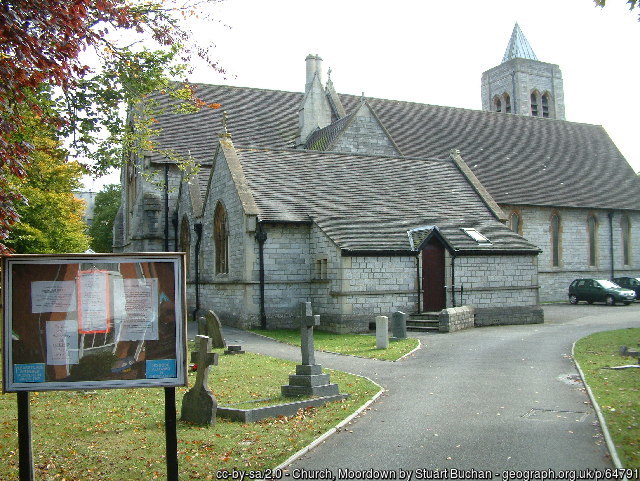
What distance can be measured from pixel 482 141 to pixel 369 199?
17603 millimetres

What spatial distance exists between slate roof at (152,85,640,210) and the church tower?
359 inches

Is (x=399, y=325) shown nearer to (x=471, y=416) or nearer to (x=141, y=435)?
(x=471, y=416)

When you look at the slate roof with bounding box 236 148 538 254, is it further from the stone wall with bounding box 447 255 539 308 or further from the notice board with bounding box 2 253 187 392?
the notice board with bounding box 2 253 187 392

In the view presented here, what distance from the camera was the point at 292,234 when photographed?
24750 millimetres

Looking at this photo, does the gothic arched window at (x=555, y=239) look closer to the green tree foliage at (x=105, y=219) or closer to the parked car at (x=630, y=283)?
the parked car at (x=630, y=283)

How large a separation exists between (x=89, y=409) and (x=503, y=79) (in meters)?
52.1

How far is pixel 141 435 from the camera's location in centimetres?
888

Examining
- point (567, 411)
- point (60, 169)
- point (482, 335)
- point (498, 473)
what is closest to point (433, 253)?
point (482, 335)

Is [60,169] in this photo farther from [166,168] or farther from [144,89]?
[144,89]

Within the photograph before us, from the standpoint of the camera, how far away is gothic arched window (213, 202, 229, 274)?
26.5m

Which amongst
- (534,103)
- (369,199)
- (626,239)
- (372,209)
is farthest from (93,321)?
(534,103)

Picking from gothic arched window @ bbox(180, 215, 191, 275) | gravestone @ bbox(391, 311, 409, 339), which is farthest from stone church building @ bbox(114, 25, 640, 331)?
gravestone @ bbox(391, 311, 409, 339)

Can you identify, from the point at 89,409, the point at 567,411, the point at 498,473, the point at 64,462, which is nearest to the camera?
the point at 498,473

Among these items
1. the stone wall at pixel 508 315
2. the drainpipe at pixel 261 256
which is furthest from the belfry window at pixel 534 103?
the drainpipe at pixel 261 256
